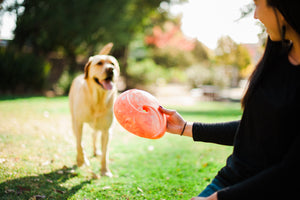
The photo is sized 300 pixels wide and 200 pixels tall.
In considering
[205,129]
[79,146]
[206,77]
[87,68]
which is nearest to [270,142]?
[205,129]

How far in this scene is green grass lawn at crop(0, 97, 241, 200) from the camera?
301 centimetres

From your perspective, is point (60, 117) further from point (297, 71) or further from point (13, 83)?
point (297, 71)

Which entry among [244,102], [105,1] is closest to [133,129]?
[244,102]

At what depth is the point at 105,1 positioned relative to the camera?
1496 cm

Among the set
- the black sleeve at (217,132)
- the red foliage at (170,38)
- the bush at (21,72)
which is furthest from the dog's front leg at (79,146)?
the red foliage at (170,38)

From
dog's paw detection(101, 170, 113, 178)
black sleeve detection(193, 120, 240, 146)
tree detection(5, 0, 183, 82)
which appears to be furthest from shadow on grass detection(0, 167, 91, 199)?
tree detection(5, 0, 183, 82)

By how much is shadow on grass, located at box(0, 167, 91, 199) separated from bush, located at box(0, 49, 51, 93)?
10.2 m

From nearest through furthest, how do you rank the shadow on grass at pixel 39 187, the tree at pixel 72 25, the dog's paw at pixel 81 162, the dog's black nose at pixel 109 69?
the shadow on grass at pixel 39 187 → the dog's black nose at pixel 109 69 → the dog's paw at pixel 81 162 → the tree at pixel 72 25

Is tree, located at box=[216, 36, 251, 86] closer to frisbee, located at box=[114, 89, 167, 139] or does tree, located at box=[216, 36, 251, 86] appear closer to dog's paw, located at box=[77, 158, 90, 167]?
dog's paw, located at box=[77, 158, 90, 167]

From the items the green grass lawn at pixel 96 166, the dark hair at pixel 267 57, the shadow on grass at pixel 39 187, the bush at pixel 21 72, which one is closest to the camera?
the dark hair at pixel 267 57

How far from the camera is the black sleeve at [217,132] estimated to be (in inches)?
74.3

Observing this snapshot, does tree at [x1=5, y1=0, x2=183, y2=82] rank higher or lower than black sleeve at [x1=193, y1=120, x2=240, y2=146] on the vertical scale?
higher

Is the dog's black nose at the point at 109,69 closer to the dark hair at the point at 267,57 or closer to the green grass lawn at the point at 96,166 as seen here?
the green grass lawn at the point at 96,166

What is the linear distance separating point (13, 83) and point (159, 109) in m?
12.2
